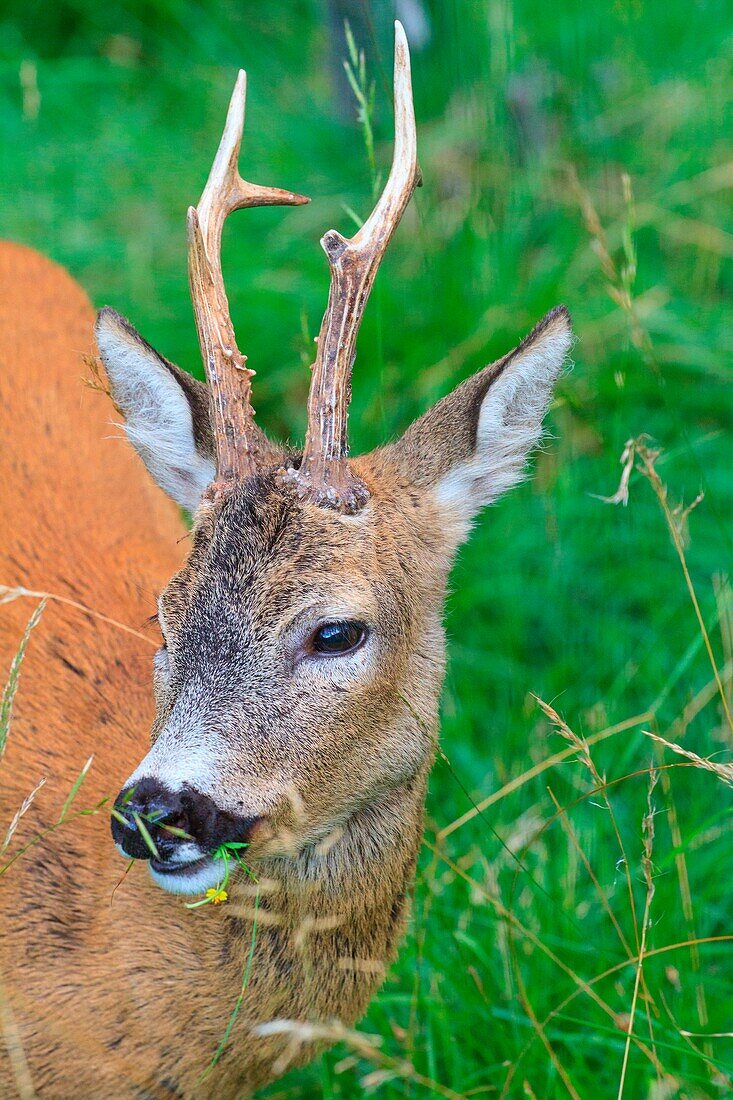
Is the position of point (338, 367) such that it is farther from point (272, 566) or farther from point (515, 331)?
point (515, 331)

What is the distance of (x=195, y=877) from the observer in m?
2.52

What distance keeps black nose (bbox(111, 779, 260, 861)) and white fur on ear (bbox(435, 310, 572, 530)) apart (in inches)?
41.0

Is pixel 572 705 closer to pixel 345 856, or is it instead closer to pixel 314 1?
pixel 345 856

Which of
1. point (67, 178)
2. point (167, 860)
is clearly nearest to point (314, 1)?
point (67, 178)

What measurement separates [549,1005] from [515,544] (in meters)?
1.81

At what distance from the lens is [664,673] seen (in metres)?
4.61

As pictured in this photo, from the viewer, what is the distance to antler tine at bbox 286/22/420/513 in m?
2.74

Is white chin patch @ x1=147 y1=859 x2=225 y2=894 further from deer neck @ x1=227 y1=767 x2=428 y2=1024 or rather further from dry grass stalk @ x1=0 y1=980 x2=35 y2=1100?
dry grass stalk @ x1=0 y1=980 x2=35 y2=1100

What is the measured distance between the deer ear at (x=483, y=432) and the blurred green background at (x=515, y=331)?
1.65 feet

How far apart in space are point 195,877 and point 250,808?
159 millimetres

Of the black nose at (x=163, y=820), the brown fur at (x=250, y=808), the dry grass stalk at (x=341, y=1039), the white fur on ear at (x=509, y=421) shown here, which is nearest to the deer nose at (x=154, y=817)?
the black nose at (x=163, y=820)

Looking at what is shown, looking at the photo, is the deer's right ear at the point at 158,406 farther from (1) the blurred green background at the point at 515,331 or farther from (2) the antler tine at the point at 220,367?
(1) the blurred green background at the point at 515,331

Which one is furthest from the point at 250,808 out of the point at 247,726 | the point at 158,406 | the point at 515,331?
the point at 515,331

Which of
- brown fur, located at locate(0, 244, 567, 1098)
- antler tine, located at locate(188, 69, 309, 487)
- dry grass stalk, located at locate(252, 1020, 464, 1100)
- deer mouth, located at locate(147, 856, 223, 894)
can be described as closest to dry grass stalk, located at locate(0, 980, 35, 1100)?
brown fur, located at locate(0, 244, 567, 1098)
